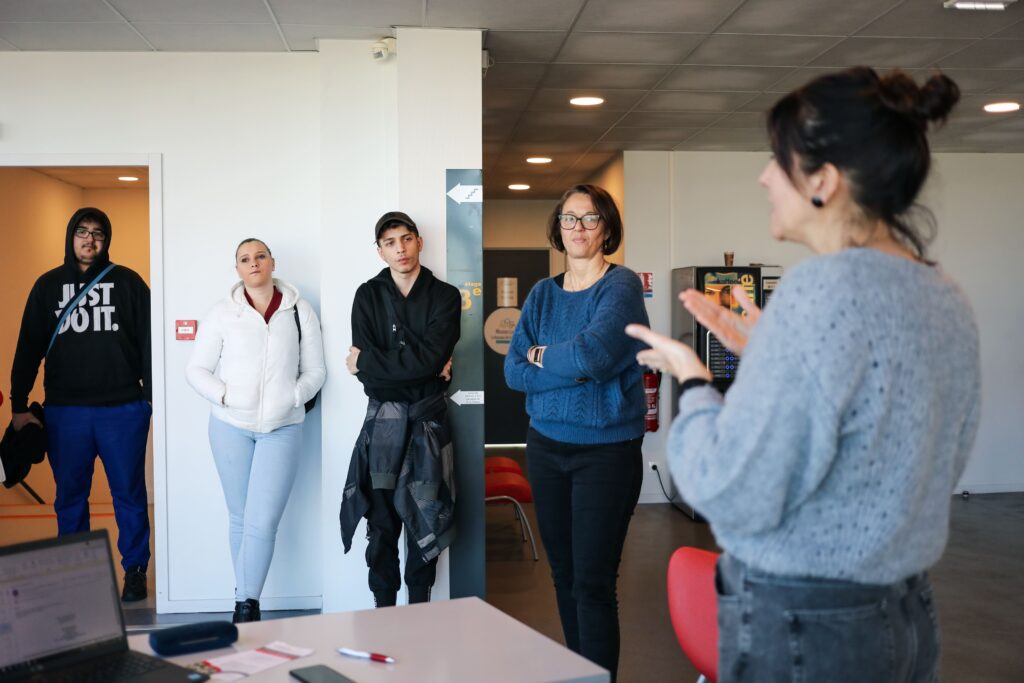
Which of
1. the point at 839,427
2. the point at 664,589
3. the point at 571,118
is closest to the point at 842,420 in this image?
the point at 839,427

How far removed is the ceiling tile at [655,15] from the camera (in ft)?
14.7

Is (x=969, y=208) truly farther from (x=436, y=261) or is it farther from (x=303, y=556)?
(x=303, y=556)

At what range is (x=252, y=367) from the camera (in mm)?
4418

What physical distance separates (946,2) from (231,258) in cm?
387

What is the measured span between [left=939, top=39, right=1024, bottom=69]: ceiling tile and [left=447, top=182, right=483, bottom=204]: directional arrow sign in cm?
296

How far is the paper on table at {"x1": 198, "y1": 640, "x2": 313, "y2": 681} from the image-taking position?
5.39 ft

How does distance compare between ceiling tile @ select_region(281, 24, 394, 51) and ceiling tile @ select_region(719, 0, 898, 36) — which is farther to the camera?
ceiling tile @ select_region(281, 24, 394, 51)

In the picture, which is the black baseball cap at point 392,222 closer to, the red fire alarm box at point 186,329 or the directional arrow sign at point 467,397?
the directional arrow sign at point 467,397

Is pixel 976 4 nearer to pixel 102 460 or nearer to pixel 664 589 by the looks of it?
pixel 664 589

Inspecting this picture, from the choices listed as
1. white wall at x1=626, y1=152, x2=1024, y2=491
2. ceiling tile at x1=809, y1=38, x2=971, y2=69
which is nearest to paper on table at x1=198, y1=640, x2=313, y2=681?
ceiling tile at x1=809, y1=38, x2=971, y2=69

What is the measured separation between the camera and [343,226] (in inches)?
194

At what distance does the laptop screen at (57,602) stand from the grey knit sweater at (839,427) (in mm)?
1079

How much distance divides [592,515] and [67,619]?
1.73 m

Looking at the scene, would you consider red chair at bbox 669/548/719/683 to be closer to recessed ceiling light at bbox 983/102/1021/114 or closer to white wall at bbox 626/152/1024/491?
recessed ceiling light at bbox 983/102/1021/114
